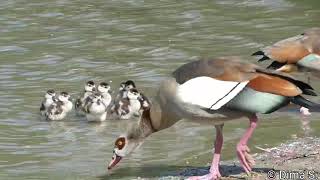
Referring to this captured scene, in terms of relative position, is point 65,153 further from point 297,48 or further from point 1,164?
point 297,48

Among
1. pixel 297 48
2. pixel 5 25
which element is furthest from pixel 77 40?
pixel 297 48

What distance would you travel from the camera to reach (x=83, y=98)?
35.1 feet

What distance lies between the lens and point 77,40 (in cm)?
1509

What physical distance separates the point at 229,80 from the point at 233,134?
2580mm

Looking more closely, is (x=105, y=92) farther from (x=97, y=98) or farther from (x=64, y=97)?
→ (x=64, y=97)

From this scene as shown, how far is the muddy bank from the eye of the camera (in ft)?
21.7

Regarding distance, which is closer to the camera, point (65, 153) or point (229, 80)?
point (229, 80)

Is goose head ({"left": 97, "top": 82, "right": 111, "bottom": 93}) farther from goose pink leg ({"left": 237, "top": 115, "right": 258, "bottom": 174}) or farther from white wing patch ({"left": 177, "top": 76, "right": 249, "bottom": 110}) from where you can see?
goose pink leg ({"left": 237, "top": 115, "right": 258, "bottom": 174})

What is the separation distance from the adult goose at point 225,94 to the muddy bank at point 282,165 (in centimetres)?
21

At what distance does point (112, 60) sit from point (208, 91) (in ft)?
23.2

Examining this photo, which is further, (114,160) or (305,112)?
(305,112)

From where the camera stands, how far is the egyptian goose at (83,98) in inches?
418

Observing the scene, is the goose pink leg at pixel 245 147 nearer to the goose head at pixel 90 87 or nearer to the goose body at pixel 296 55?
the goose body at pixel 296 55

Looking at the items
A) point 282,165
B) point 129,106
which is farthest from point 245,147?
point 129,106
